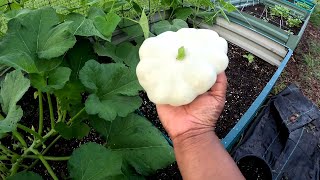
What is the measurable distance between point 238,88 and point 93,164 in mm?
1201

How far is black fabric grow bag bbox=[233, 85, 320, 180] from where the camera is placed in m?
1.79

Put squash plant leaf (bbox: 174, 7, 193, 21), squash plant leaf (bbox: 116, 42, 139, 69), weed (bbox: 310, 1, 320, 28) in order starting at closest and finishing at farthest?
squash plant leaf (bbox: 116, 42, 139, 69) < squash plant leaf (bbox: 174, 7, 193, 21) < weed (bbox: 310, 1, 320, 28)

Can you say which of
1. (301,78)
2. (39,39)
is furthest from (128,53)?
(301,78)

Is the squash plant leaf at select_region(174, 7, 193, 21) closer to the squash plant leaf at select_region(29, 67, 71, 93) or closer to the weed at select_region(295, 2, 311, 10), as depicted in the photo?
the squash plant leaf at select_region(29, 67, 71, 93)

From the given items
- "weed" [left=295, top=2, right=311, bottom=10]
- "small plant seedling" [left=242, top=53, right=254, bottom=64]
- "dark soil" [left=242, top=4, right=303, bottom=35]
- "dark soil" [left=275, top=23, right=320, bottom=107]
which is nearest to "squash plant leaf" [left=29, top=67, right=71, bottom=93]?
"small plant seedling" [left=242, top=53, right=254, bottom=64]

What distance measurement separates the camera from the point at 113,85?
130cm

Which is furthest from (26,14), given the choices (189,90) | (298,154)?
(298,154)

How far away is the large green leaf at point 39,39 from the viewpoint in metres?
1.22

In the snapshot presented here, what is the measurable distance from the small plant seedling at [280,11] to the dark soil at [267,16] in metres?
0.03

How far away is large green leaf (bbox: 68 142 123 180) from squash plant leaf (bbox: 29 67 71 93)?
0.24 metres

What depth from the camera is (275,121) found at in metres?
2.03

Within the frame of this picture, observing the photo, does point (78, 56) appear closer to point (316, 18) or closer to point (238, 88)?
point (238, 88)

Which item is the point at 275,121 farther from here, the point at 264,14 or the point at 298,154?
the point at 264,14

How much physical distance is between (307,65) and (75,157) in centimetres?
214
